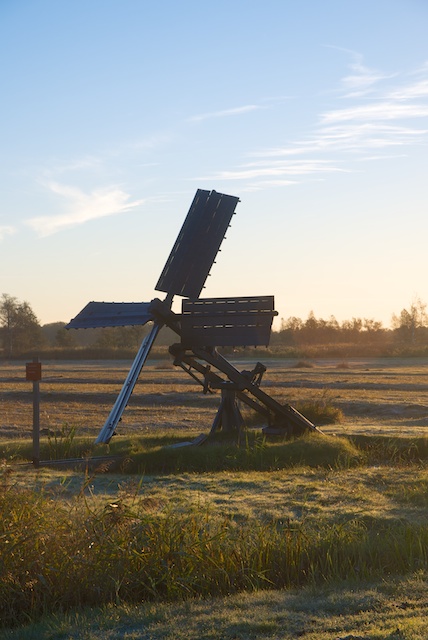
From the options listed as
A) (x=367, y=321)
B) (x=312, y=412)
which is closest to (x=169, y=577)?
(x=312, y=412)

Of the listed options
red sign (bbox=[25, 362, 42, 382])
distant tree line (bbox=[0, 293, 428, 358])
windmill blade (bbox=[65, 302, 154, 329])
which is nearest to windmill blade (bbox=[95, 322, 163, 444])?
windmill blade (bbox=[65, 302, 154, 329])

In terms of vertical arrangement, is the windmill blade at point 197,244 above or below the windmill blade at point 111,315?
above

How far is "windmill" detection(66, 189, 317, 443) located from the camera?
A: 16.4 meters

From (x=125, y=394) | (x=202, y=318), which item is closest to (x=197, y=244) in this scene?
(x=202, y=318)

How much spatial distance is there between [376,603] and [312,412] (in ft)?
45.9

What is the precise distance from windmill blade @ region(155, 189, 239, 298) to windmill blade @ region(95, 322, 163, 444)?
96 cm

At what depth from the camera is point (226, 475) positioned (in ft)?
46.8

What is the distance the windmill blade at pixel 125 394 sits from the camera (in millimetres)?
16016

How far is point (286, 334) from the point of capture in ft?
356

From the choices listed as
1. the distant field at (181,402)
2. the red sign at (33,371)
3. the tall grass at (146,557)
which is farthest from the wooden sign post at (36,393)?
the distant field at (181,402)

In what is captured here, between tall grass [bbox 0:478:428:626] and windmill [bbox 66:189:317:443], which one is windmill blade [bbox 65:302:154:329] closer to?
windmill [bbox 66:189:317:443]

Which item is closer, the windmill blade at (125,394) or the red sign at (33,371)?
the red sign at (33,371)

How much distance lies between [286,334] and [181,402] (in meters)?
76.7

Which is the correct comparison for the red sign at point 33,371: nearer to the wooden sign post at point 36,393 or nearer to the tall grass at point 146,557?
the wooden sign post at point 36,393
